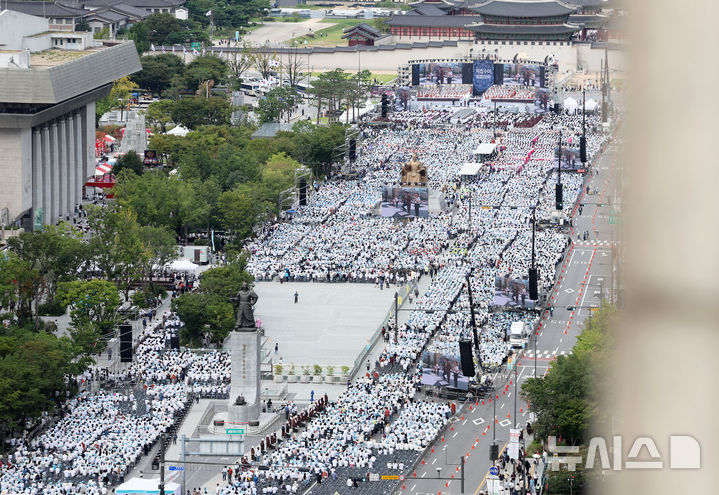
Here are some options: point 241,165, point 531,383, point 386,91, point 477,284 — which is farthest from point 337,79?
point 531,383

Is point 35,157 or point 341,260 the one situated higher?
point 35,157

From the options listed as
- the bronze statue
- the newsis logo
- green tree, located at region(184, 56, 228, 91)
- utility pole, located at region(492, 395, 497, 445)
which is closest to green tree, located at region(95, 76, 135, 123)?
green tree, located at region(184, 56, 228, 91)

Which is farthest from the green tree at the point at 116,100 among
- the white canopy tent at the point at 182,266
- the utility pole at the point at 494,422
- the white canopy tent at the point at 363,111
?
the utility pole at the point at 494,422

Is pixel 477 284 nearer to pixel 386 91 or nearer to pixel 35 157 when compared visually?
pixel 35 157

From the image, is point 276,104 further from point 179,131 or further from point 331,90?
point 179,131

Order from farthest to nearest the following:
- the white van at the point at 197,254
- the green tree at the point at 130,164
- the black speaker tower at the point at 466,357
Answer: the green tree at the point at 130,164, the white van at the point at 197,254, the black speaker tower at the point at 466,357

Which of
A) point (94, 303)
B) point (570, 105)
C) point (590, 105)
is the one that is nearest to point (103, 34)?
point (570, 105)

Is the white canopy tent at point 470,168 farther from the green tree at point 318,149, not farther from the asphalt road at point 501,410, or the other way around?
the asphalt road at point 501,410
